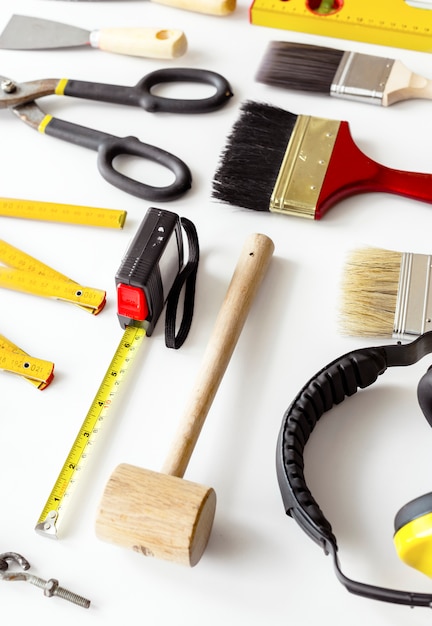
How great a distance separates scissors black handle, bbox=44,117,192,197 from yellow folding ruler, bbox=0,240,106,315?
210mm

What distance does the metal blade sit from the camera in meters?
1.75

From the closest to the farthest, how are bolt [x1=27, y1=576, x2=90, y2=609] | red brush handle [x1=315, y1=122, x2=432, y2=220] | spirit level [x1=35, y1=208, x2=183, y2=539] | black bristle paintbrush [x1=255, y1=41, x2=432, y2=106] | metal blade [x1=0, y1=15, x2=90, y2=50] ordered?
bolt [x1=27, y1=576, x2=90, y2=609], spirit level [x1=35, y1=208, x2=183, y2=539], red brush handle [x1=315, y1=122, x2=432, y2=220], black bristle paintbrush [x1=255, y1=41, x2=432, y2=106], metal blade [x1=0, y1=15, x2=90, y2=50]

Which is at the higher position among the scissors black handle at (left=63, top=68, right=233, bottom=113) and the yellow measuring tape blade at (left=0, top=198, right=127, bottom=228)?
the scissors black handle at (left=63, top=68, right=233, bottom=113)

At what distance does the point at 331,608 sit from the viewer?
1.04 metres

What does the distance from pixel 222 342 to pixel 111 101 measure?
2.05 ft

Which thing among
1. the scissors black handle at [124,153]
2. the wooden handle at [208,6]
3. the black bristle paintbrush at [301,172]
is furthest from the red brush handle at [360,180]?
the wooden handle at [208,6]

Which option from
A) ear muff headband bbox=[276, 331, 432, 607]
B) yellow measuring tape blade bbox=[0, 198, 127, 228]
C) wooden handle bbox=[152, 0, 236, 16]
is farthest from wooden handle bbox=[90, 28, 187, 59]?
ear muff headband bbox=[276, 331, 432, 607]

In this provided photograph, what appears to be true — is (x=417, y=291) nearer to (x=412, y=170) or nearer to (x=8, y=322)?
(x=412, y=170)

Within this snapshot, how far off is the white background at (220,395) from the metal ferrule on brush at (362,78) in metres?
0.03

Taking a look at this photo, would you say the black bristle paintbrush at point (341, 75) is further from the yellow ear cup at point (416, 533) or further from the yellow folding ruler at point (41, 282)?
the yellow ear cup at point (416, 533)

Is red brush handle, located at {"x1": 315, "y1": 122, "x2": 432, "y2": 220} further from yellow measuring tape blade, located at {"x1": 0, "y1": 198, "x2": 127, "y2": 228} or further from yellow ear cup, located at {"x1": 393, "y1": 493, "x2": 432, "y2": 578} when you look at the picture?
yellow ear cup, located at {"x1": 393, "y1": 493, "x2": 432, "y2": 578}

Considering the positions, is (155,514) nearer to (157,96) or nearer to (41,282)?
(41,282)

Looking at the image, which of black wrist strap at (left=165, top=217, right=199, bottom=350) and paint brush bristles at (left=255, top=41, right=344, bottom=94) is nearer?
black wrist strap at (left=165, top=217, right=199, bottom=350)

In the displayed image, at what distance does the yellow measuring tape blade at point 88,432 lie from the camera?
1124 mm
